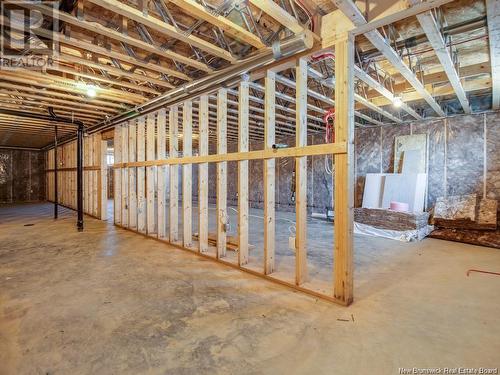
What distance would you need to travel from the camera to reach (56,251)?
12.4 ft

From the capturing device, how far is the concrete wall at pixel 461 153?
16.3ft

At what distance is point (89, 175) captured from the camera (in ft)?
22.9

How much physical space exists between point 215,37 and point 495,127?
545 centimetres

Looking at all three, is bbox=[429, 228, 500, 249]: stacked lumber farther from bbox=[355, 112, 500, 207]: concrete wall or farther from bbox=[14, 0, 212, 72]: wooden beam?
bbox=[14, 0, 212, 72]: wooden beam

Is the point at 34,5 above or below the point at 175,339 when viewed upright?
above

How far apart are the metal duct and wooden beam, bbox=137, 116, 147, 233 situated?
29 cm

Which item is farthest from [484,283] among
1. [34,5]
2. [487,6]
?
[34,5]

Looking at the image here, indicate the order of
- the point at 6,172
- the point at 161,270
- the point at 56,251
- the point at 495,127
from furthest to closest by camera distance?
1. the point at 6,172
2. the point at 495,127
3. the point at 56,251
4. the point at 161,270

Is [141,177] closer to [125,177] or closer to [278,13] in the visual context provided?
[125,177]

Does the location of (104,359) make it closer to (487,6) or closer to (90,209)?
(487,6)

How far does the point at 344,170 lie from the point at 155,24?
2.01 meters

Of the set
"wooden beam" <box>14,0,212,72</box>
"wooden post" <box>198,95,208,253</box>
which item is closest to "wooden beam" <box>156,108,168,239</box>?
"wooden post" <box>198,95,208,253</box>

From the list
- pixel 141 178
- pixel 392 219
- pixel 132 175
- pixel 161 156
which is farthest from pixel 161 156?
pixel 392 219

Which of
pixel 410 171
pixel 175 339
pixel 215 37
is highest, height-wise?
pixel 215 37
